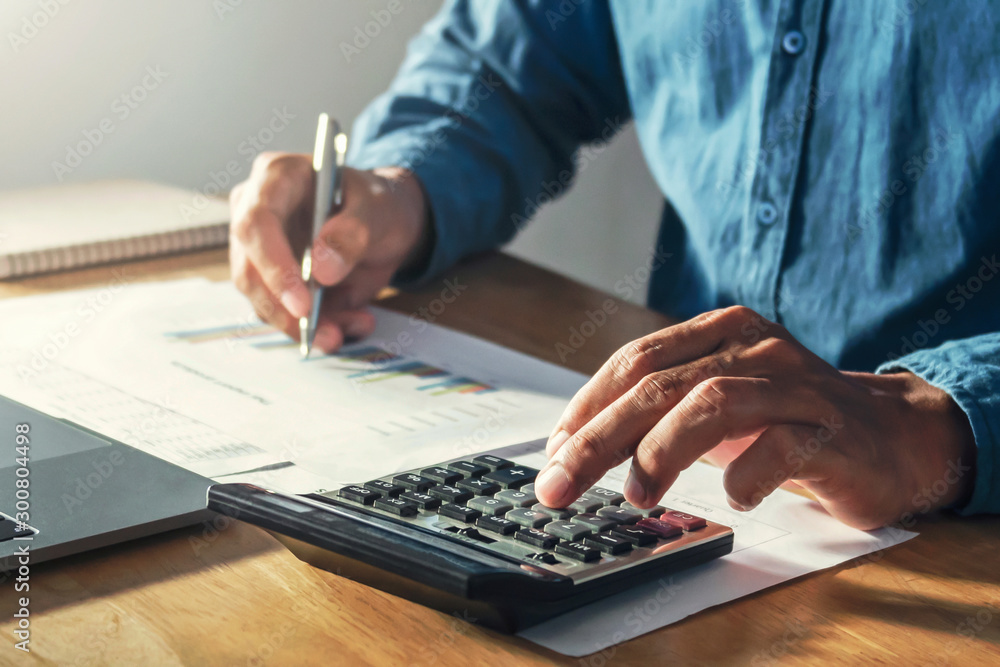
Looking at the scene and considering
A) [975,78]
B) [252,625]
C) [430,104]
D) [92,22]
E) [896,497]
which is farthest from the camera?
[92,22]

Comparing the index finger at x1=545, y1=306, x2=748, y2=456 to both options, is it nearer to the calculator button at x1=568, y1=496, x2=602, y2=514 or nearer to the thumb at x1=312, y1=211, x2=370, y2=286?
the calculator button at x1=568, y1=496, x2=602, y2=514

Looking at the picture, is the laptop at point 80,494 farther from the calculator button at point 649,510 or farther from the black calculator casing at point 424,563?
the calculator button at point 649,510

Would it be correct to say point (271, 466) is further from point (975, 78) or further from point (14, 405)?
point (975, 78)

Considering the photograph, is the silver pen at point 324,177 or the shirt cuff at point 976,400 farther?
the silver pen at point 324,177

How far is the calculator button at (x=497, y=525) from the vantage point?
1.42 feet

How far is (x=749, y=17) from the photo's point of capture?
0.88 meters

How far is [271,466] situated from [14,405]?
186mm

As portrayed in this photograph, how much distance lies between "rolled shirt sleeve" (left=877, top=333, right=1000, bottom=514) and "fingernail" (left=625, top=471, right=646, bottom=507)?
0.20m

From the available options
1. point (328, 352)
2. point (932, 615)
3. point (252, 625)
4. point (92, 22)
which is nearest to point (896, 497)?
point (932, 615)

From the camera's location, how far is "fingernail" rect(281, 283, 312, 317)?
0.79 m

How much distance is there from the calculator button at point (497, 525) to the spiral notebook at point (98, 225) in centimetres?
70

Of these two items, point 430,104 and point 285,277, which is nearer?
point 285,277

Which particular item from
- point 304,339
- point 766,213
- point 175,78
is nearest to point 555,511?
point 304,339

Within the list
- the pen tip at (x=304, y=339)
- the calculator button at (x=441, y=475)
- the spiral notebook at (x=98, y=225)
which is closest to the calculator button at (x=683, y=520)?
the calculator button at (x=441, y=475)
